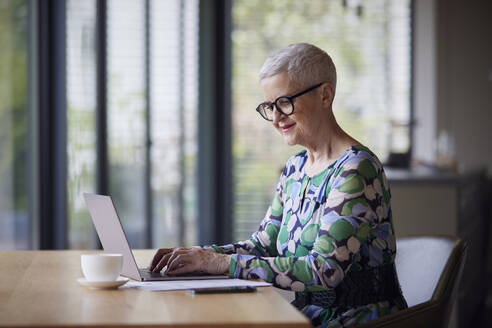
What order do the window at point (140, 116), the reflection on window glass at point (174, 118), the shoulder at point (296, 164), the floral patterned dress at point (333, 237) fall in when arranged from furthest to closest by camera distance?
the reflection on window glass at point (174, 118)
the window at point (140, 116)
the shoulder at point (296, 164)
the floral patterned dress at point (333, 237)

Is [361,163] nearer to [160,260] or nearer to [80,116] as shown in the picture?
[160,260]

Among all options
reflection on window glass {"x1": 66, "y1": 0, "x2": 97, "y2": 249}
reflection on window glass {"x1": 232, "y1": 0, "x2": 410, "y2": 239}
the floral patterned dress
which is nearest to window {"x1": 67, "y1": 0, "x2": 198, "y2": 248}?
reflection on window glass {"x1": 66, "y1": 0, "x2": 97, "y2": 249}

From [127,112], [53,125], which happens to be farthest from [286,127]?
[127,112]

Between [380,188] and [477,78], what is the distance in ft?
17.6

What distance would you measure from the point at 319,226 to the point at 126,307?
2.15 ft

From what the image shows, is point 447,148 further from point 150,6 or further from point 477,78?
point 150,6

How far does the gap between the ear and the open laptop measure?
581 millimetres

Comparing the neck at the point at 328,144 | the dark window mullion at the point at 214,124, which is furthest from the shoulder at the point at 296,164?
the dark window mullion at the point at 214,124

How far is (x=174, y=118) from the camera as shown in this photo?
16.5ft

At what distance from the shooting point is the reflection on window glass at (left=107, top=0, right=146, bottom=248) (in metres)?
4.77

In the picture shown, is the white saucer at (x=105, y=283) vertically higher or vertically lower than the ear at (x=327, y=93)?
lower

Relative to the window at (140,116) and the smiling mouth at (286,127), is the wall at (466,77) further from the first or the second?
the smiling mouth at (286,127)

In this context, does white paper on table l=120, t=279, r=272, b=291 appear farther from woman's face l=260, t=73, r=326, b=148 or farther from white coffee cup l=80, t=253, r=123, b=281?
woman's face l=260, t=73, r=326, b=148

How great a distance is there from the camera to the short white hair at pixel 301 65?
194 cm
